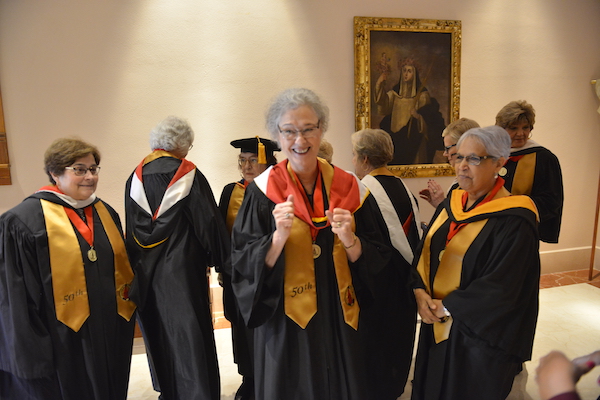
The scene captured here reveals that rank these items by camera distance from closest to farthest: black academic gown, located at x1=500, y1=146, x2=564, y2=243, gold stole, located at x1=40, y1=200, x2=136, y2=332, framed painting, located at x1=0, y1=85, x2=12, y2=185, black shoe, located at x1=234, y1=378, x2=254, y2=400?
1. gold stole, located at x1=40, y1=200, x2=136, y2=332
2. black shoe, located at x1=234, y1=378, x2=254, y2=400
3. black academic gown, located at x1=500, y1=146, x2=564, y2=243
4. framed painting, located at x1=0, y1=85, x2=12, y2=185

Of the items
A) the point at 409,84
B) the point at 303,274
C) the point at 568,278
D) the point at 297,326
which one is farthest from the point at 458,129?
the point at 568,278

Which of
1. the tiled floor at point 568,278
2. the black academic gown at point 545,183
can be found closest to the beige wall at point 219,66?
the tiled floor at point 568,278

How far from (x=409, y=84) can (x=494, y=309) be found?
355 cm

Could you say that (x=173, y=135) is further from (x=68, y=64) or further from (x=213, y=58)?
(x=68, y=64)

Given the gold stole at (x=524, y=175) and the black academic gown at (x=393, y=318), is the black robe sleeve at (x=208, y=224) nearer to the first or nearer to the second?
the black academic gown at (x=393, y=318)

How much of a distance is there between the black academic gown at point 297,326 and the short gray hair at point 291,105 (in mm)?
335

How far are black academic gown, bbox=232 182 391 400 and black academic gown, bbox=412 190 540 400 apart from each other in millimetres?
476

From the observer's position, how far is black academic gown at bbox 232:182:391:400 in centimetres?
187

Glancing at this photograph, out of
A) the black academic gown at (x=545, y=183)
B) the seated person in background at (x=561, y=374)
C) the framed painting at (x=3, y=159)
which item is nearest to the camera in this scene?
the seated person in background at (x=561, y=374)

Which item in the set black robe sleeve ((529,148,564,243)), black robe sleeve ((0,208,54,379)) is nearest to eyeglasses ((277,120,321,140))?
black robe sleeve ((0,208,54,379))

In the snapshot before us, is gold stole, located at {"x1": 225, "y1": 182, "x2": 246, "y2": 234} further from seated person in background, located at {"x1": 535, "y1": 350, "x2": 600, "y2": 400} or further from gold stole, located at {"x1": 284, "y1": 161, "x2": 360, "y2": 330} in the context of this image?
seated person in background, located at {"x1": 535, "y1": 350, "x2": 600, "y2": 400}

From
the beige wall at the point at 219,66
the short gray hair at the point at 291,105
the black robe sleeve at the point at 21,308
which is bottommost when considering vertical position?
the black robe sleeve at the point at 21,308

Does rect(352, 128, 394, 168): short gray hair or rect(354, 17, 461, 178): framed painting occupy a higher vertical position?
rect(354, 17, 461, 178): framed painting

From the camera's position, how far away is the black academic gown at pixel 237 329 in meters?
2.82
